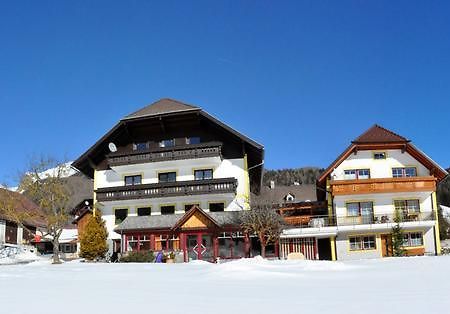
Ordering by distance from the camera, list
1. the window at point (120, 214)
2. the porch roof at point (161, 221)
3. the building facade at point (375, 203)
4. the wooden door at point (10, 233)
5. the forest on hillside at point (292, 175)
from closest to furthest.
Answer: the porch roof at point (161, 221)
the building facade at point (375, 203)
the window at point (120, 214)
the wooden door at point (10, 233)
the forest on hillside at point (292, 175)

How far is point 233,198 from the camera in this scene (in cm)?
3781

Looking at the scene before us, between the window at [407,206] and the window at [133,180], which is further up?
the window at [133,180]

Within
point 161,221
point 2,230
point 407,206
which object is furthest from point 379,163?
point 2,230

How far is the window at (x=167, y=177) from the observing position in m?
39.7

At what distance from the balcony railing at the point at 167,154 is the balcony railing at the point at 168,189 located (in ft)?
6.58

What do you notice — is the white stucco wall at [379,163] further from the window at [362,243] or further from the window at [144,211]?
the window at [144,211]

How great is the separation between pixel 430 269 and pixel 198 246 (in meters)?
19.7

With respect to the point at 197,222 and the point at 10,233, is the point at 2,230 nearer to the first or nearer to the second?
the point at 10,233

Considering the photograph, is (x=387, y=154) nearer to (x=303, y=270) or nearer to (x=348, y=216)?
(x=348, y=216)

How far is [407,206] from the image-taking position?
3819 cm

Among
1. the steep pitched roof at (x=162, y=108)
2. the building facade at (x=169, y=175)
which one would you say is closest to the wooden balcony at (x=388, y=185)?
the building facade at (x=169, y=175)

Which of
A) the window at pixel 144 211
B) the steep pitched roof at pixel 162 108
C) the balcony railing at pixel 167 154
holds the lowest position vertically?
the window at pixel 144 211

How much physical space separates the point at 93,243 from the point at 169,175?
7822 mm

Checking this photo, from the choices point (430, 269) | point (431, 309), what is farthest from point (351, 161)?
point (431, 309)
